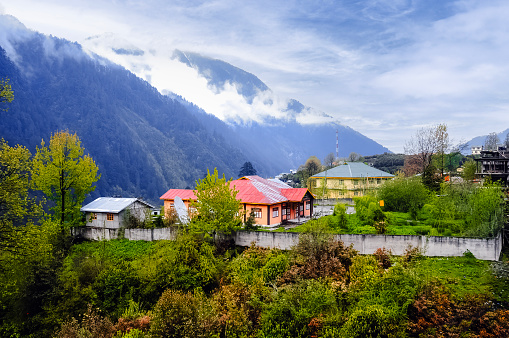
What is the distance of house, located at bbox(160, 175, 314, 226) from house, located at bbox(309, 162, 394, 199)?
17654mm

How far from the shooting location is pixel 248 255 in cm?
2298

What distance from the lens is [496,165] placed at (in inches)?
1517

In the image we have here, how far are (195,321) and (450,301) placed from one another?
33.4 feet

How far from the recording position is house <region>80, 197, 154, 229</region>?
33.0 metres

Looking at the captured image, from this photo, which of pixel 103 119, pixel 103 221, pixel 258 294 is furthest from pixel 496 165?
pixel 103 119

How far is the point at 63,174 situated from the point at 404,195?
100 feet

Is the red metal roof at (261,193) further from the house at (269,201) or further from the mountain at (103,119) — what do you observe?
the mountain at (103,119)

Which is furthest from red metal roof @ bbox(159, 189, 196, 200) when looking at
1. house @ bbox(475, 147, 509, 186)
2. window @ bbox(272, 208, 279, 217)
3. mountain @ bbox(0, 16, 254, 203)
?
mountain @ bbox(0, 16, 254, 203)

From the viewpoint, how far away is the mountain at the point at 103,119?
109m

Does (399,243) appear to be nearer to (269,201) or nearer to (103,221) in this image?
(269,201)

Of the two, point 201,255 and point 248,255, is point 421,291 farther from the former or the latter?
point 201,255

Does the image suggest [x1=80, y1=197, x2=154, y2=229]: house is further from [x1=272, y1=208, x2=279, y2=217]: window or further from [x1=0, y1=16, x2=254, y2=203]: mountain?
[x1=0, y1=16, x2=254, y2=203]: mountain

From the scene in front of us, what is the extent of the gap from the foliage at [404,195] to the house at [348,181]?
16972 mm

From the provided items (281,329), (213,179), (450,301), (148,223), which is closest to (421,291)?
(450,301)
